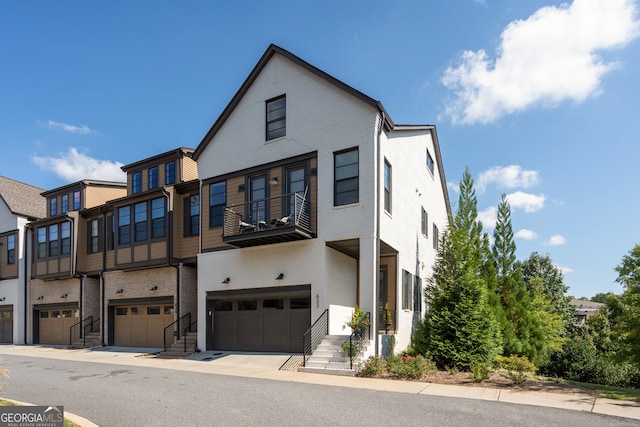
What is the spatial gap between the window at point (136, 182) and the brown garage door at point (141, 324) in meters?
6.55

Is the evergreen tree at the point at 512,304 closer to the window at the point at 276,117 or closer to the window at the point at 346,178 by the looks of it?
the window at the point at 346,178

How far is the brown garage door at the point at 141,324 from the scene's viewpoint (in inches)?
895

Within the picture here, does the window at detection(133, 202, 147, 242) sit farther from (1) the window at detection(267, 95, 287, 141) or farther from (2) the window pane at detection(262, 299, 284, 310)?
(1) the window at detection(267, 95, 287, 141)

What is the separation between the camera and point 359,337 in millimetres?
14797

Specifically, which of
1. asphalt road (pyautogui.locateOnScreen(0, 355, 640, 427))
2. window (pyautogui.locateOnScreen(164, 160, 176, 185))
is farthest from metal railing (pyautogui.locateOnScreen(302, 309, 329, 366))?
window (pyautogui.locateOnScreen(164, 160, 176, 185))

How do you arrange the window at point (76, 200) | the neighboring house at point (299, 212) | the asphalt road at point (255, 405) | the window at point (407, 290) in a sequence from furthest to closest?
the window at point (76, 200), the window at point (407, 290), the neighboring house at point (299, 212), the asphalt road at point (255, 405)

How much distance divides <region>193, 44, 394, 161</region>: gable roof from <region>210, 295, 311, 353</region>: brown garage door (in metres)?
6.96

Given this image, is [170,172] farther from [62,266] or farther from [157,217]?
[62,266]

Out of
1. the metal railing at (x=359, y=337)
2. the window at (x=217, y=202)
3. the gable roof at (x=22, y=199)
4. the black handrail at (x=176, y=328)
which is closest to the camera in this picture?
the metal railing at (x=359, y=337)

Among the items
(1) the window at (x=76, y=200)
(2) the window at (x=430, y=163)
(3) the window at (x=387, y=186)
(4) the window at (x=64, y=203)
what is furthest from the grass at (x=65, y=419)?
(4) the window at (x=64, y=203)

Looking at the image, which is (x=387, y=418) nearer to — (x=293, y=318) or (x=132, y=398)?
(x=132, y=398)

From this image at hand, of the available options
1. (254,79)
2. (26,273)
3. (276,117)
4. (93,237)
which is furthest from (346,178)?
(26,273)

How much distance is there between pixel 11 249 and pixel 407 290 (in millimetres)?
26480

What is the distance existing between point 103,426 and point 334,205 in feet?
34.0
